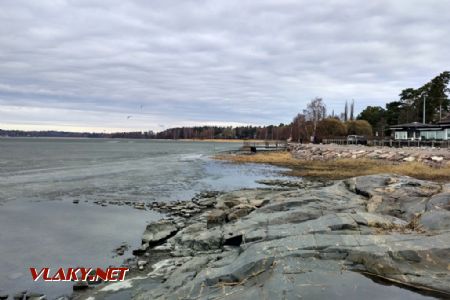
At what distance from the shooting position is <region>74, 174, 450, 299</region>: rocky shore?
240 inches

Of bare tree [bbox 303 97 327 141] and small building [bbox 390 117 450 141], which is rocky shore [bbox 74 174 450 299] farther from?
bare tree [bbox 303 97 327 141]

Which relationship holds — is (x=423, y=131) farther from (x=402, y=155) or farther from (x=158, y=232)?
(x=158, y=232)

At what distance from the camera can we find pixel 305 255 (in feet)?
23.4

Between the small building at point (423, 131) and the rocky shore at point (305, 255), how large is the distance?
4520 centimetres

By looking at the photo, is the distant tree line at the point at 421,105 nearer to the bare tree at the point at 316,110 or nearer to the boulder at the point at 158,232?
the bare tree at the point at 316,110

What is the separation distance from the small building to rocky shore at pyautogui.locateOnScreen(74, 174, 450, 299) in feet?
148

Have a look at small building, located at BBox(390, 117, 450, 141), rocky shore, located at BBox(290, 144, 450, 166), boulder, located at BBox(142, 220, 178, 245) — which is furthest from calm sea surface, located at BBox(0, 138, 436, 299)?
small building, located at BBox(390, 117, 450, 141)

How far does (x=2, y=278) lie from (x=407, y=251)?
9.63 meters

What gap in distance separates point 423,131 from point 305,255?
187ft

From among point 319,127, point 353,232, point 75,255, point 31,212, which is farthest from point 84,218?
point 319,127

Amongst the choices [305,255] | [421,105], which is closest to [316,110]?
[421,105]

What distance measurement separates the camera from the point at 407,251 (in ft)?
22.7

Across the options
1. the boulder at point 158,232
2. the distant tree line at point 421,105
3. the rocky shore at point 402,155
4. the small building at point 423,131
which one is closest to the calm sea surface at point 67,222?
the boulder at point 158,232

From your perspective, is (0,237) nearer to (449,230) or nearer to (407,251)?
(407,251)
